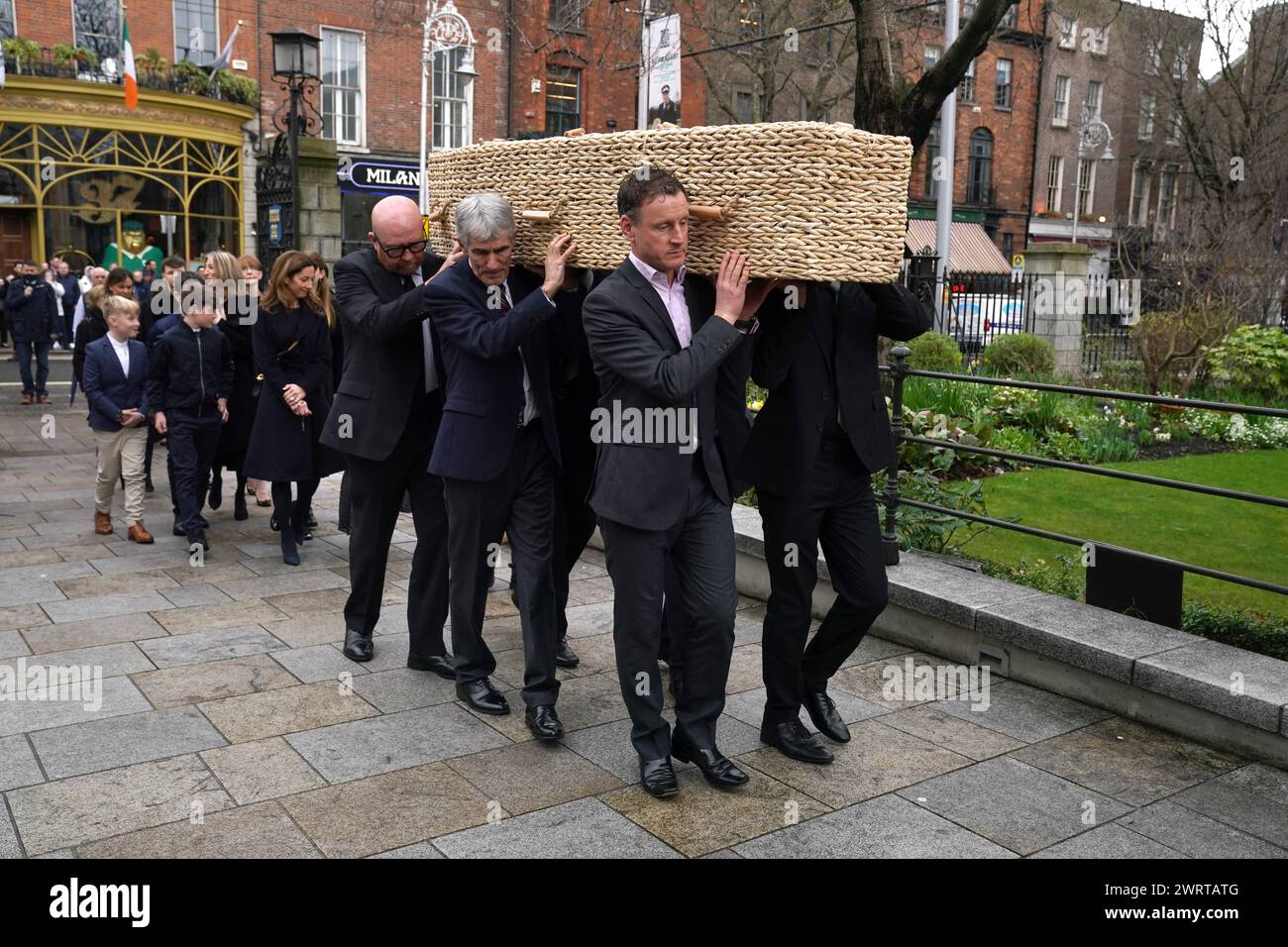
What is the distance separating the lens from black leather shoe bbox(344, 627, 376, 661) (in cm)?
577

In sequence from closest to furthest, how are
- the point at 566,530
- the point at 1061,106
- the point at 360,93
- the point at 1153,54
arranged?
the point at 566,530, the point at 360,93, the point at 1153,54, the point at 1061,106

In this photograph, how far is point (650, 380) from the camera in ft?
13.0

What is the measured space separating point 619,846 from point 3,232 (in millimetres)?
26093

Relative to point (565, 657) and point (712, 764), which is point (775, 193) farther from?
point (565, 657)

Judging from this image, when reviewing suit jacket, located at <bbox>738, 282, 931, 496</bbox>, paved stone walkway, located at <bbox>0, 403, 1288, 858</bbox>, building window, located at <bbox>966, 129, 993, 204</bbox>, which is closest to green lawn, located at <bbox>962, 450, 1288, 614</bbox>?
paved stone walkway, located at <bbox>0, 403, 1288, 858</bbox>

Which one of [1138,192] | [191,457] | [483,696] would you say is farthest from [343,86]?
[1138,192]

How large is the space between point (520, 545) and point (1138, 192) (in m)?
48.0

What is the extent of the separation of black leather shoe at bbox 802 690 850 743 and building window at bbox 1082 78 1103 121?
1772 inches

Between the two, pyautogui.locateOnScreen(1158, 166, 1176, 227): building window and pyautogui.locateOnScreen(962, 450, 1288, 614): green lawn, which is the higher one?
pyautogui.locateOnScreen(1158, 166, 1176, 227): building window

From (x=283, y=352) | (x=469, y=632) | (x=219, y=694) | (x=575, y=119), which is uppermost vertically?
(x=575, y=119)

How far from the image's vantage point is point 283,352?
308 inches

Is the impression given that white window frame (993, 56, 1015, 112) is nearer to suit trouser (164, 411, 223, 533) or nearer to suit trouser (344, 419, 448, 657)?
suit trouser (164, 411, 223, 533)

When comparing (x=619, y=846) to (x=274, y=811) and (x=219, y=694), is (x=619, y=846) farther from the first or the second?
(x=219, y=694)
